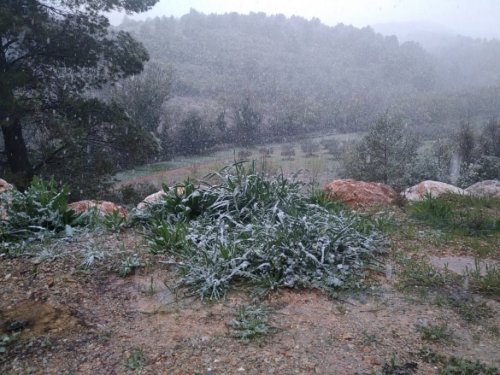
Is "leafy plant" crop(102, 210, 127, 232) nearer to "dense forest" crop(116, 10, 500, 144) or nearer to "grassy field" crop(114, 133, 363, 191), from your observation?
"grassy field" crop(114, 133, 363, 191)

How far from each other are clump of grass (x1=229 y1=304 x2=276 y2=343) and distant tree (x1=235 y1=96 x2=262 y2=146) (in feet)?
81.8

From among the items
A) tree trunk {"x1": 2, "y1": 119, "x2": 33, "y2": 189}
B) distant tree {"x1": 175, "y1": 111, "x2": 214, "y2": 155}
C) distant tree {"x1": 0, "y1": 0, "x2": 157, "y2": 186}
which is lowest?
distant tree {"x1": 175, "y1": 111, "x2": 214, "y2": 155}

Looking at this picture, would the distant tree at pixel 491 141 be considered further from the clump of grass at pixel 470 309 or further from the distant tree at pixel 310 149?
the clump of grass at pixel 470 309

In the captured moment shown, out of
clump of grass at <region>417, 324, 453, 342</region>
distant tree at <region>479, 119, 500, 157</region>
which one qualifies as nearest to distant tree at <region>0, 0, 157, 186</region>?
clump of grass at <region>417, 324, 453, 342</region>

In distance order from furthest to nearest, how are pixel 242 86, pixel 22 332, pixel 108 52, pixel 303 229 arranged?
pixel 242 86, pixel 108 52, pixel 303 229, pixel 22 332

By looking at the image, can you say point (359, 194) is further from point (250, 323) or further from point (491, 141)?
point (491, 141)

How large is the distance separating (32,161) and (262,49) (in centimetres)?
5017

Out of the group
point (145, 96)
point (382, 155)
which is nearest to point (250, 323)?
point (382, 155)

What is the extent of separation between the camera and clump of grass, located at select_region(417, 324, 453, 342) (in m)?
2.10

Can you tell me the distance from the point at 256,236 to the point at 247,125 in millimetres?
25909

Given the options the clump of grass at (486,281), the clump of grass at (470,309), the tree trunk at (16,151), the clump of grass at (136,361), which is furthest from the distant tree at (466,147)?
the clump of grass at (136,361)

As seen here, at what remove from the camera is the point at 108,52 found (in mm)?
9695

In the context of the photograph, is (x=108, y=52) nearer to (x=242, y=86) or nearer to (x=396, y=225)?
(x=396, y=225)

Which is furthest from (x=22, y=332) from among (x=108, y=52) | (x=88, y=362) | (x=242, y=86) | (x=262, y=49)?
(x=262, y=49)
